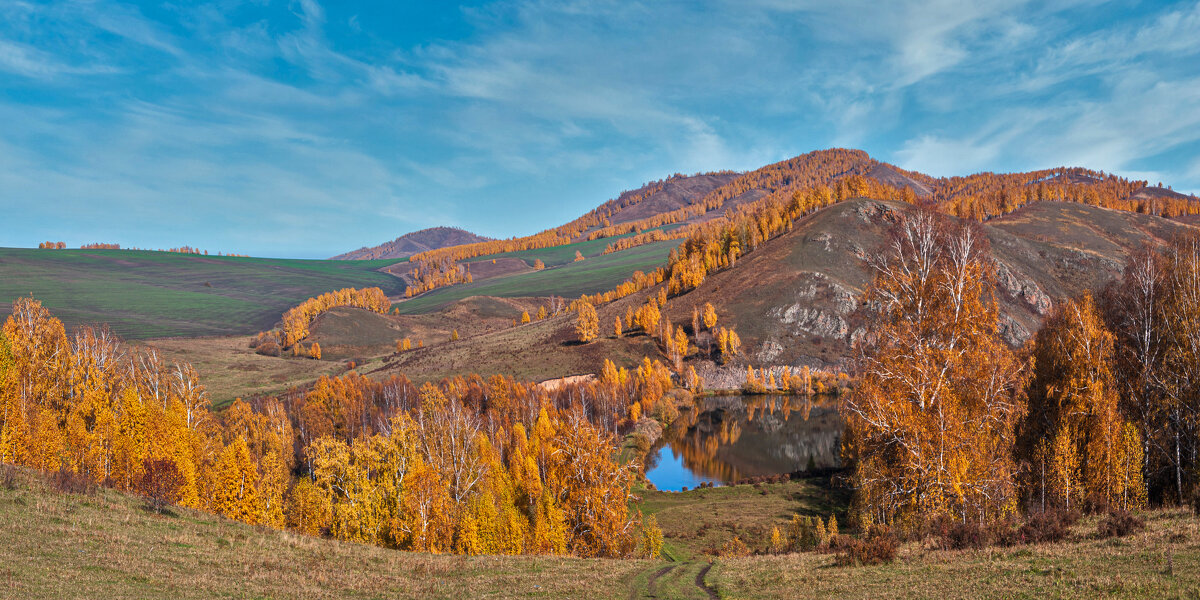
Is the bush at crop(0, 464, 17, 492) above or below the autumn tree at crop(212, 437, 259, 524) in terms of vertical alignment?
above

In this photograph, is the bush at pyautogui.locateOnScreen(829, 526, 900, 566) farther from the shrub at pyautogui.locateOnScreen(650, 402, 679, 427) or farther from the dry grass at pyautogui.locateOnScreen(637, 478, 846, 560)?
the shrub at pyautogui.locateOnScreen(650, 402, 679, 427)

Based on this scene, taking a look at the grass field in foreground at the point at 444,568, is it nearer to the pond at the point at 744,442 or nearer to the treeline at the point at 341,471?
the treeline at the point at 341,471

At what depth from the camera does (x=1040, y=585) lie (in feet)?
49.8

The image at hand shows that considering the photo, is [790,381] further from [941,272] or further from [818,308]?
[941,272]

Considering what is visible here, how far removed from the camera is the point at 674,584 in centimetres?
2339

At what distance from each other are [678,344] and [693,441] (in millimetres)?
59417

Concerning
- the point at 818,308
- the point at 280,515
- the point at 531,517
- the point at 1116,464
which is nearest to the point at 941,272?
the point at 1116,464

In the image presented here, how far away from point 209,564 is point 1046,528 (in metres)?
30.1

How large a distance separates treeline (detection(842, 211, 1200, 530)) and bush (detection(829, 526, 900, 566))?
1.36 m

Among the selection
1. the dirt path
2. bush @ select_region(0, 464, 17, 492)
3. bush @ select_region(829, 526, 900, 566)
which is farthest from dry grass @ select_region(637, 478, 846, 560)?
bush @ select_region(0, 464, 17, 492)

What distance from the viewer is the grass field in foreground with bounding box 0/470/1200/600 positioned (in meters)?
15.7

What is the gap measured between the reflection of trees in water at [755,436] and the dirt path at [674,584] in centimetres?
6735

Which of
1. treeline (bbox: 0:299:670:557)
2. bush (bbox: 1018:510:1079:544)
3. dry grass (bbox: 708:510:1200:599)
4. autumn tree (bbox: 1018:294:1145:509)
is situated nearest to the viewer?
dry grass (bbox: 708:510:1200:599)

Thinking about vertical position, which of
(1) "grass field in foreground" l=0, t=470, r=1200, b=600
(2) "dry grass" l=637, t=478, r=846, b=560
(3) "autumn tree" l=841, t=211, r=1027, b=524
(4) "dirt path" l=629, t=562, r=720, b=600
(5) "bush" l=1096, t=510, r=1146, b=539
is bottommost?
(2) "dry grass" l=637, t=478, r=846, b=560
